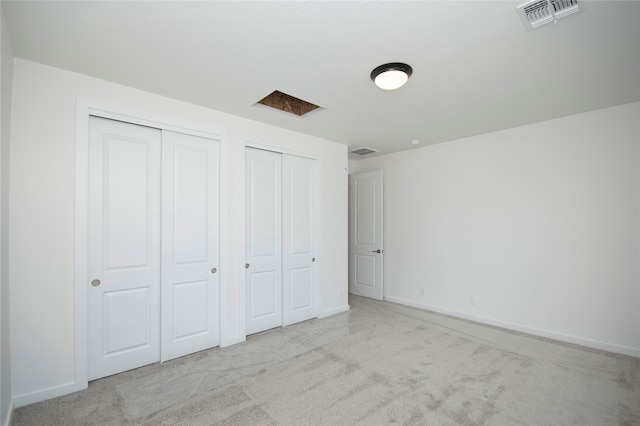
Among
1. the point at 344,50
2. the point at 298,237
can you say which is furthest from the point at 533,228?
the point at 344,50

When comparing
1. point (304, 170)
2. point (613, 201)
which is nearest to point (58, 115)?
point (304, 170)

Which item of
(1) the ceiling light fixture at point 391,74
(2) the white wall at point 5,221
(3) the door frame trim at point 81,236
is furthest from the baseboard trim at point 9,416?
(1) the ceiling light fixture at point 391,74

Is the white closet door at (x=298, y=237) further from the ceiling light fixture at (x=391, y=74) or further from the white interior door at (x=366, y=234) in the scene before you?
the ceiling light fixture at (x=391, y=74)

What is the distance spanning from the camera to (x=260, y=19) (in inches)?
71.6

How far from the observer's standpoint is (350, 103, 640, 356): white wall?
3.20 m

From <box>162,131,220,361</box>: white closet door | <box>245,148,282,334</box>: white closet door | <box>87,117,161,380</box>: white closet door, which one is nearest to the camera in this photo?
<box>87,117,161,380</box>: white closet door

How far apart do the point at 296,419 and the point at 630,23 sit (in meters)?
3.34

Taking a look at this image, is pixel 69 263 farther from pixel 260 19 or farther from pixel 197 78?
pixel 260 19

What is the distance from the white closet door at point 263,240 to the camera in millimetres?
3664

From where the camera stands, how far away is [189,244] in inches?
123

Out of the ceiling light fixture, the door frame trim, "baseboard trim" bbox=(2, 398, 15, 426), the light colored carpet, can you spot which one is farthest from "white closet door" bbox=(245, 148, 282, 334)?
"baseboard trim" bbox=(2, 398, 15, 426)

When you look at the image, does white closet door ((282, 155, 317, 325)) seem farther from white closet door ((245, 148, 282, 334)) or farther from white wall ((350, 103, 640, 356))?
white wall ((350, 103, 640, 356))

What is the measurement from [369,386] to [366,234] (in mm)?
3283

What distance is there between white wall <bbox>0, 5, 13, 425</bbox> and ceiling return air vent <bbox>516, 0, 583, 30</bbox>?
3034mm
